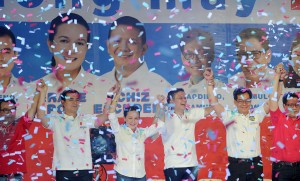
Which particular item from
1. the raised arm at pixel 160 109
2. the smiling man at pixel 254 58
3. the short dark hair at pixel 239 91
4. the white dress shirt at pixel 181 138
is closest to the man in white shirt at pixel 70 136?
the raised arm at pixel 160 109

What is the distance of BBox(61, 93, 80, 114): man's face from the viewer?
184 inches

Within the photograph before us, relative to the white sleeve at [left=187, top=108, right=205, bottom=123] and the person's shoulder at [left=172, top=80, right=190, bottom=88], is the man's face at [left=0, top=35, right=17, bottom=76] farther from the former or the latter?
the white sleeve at [left=187, top=108, right=205, bottom=123]

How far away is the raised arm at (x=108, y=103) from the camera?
15.3 ft

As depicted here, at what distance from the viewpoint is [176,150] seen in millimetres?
4695

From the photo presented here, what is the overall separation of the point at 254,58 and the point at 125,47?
135 centimetres

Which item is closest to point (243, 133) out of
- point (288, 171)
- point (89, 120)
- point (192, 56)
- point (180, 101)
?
point (288, 171)

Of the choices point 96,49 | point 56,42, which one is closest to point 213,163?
point 96,49

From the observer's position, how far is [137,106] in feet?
15.6

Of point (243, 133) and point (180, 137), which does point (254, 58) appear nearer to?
point (243, 133)

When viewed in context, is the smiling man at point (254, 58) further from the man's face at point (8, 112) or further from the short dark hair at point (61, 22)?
the man's face at point (8, 112)

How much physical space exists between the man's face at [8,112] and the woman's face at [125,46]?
1.09 metres

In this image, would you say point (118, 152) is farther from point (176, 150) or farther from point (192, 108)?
point (192, 108)

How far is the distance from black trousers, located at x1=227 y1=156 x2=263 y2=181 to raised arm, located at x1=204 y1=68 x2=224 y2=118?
19.4 inches

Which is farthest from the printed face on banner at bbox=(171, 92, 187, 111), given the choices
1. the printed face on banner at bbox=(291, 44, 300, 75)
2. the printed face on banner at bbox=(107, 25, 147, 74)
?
the printed face on banner at bbox=(291, 44, 300, 75)
